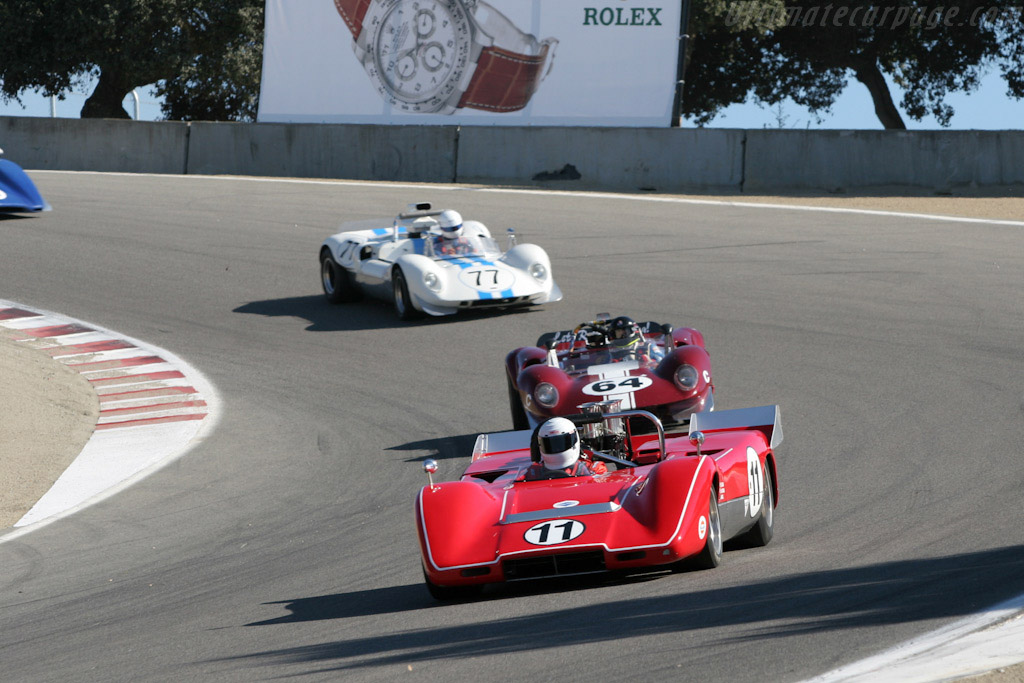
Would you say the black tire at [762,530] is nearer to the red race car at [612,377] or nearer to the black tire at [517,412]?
the red race car at [612,377]

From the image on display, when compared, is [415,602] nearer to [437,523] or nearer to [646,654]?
[437,523]

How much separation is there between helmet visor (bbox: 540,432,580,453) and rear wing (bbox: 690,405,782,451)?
4.14 feet

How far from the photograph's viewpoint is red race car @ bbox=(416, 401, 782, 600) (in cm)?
628

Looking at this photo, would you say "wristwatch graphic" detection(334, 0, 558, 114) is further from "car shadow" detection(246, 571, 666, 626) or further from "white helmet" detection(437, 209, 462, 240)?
"car shadow" detection(246, 571, 666, 626)

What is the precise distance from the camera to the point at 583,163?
25.3 metres

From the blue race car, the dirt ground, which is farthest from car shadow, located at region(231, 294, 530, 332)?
the blue race car

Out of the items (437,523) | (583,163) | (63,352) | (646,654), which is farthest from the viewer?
(583,163)

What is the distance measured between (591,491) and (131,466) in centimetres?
542

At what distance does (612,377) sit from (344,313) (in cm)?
702

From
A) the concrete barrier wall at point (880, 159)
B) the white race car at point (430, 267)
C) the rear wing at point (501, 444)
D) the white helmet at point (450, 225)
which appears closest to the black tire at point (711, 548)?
the rear wing at point (501, 444)

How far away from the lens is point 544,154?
25.7m

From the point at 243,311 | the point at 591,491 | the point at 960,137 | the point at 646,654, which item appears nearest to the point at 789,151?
the point at 960,137

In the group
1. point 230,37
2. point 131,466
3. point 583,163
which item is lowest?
point 131,466

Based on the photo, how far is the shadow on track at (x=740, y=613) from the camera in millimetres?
5465
